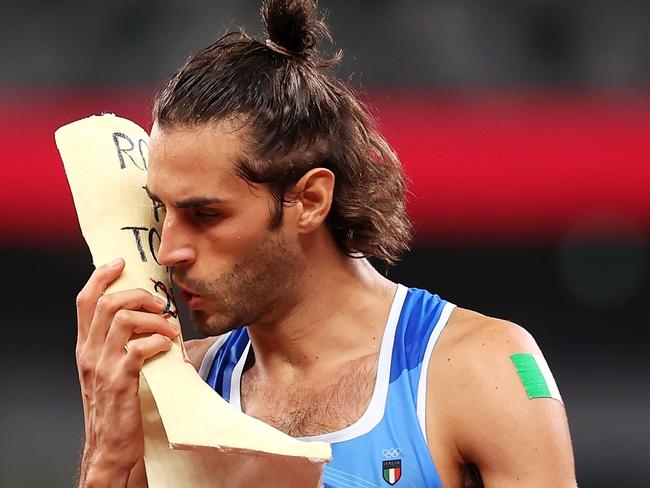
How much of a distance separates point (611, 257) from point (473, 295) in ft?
2.07

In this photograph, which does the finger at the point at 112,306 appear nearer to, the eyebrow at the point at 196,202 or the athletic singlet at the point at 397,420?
the eyebrow at the point at 196,202

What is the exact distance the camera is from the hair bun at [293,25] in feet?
7.77

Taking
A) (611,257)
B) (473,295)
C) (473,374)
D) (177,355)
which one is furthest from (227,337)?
(611,257)

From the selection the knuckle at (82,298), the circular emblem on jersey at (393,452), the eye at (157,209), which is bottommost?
the circular emblem on jersey at (393,452)

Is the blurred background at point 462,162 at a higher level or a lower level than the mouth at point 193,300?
higher

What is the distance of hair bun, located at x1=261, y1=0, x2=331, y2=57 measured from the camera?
93.2 inches

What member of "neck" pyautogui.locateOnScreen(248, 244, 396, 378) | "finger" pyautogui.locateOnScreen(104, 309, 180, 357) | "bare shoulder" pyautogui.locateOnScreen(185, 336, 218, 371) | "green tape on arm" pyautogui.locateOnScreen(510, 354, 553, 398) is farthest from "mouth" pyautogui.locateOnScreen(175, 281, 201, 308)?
"green tape on arm" pyautogui.locateOnScreen(510, 354, 553, 398)

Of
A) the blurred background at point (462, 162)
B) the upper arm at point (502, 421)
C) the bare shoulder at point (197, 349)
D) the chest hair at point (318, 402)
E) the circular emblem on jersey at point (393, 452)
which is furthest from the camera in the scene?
the blurred background at point (462, 162)

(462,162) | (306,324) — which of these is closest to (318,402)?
(306,324)

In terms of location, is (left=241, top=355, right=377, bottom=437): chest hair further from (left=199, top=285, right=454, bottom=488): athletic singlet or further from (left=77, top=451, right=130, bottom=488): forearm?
(left=77, top=451, right=130, bottom=488): forearm

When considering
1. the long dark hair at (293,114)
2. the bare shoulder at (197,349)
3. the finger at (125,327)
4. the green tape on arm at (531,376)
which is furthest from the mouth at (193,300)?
the green tape on arm at (531,376)

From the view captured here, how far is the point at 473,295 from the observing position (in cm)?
490

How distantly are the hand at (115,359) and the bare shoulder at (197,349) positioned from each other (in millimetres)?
378

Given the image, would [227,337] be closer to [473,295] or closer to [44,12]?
[473,295]
